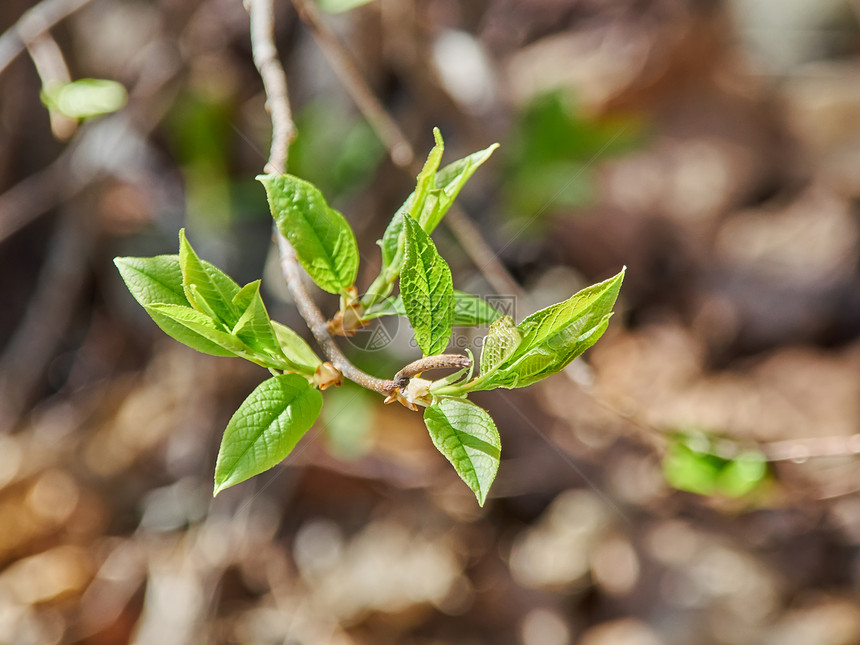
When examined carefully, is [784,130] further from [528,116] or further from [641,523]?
[641,523]

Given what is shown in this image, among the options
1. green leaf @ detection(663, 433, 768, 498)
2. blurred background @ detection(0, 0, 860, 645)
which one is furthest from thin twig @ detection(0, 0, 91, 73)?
green leaf @ detection(663, 433, 768, 498)

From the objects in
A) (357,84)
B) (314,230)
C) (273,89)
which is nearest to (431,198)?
(314,230)

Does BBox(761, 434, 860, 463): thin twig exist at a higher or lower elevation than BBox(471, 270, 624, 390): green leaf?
lower

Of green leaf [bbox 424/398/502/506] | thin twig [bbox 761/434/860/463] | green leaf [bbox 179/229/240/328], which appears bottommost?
thin twig [bbox 761/434/860/463]

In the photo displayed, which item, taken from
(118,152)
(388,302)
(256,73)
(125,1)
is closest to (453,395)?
(388,302)

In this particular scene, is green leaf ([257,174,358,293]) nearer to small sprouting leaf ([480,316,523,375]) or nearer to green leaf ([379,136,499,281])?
green leaf ([379,136,499,281])

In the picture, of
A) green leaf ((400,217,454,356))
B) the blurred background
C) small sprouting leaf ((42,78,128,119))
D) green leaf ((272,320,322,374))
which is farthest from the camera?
the blurred background
